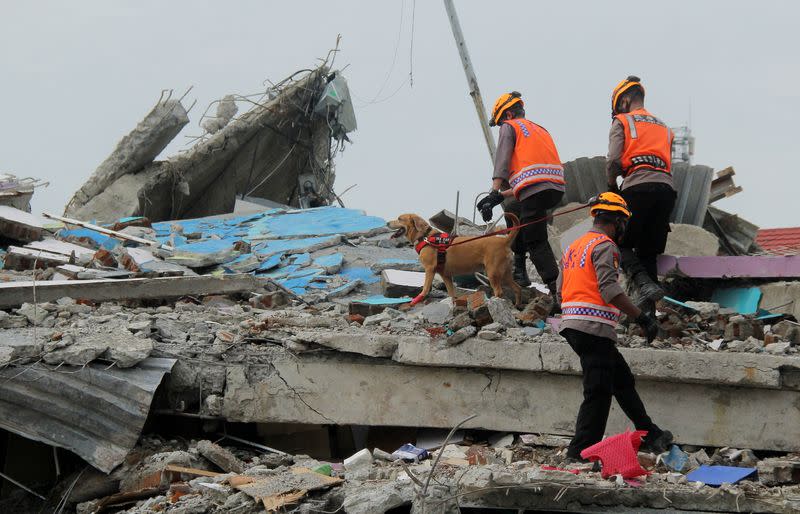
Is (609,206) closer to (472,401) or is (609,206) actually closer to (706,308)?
(472,401)

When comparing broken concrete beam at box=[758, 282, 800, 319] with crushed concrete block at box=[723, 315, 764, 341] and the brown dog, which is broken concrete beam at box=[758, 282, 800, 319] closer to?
crushed concrete block at box=[723, 315, 764, 341]

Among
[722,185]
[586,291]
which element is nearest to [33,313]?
[586,291]

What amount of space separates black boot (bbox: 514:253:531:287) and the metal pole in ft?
18.4

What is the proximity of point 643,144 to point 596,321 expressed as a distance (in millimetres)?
2250

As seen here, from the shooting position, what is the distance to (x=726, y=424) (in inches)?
265

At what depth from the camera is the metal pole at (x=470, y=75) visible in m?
14.0

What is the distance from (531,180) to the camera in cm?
789

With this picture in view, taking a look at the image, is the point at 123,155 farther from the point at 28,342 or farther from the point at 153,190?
the point at 28,342

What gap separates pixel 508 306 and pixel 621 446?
6.81ft

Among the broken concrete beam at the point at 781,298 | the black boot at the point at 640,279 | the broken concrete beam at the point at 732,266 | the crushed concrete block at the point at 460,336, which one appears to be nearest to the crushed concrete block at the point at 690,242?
the broken concrete beam at the point at 732,266

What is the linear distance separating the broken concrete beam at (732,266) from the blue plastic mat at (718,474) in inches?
111

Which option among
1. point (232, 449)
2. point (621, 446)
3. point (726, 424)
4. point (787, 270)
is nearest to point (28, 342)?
point (232, 449)

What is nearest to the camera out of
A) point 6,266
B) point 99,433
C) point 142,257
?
point 99,433

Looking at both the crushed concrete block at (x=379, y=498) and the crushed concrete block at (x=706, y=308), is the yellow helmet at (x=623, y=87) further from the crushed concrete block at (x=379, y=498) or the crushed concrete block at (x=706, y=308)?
the crushed concrete block at (x=379, y=498)
